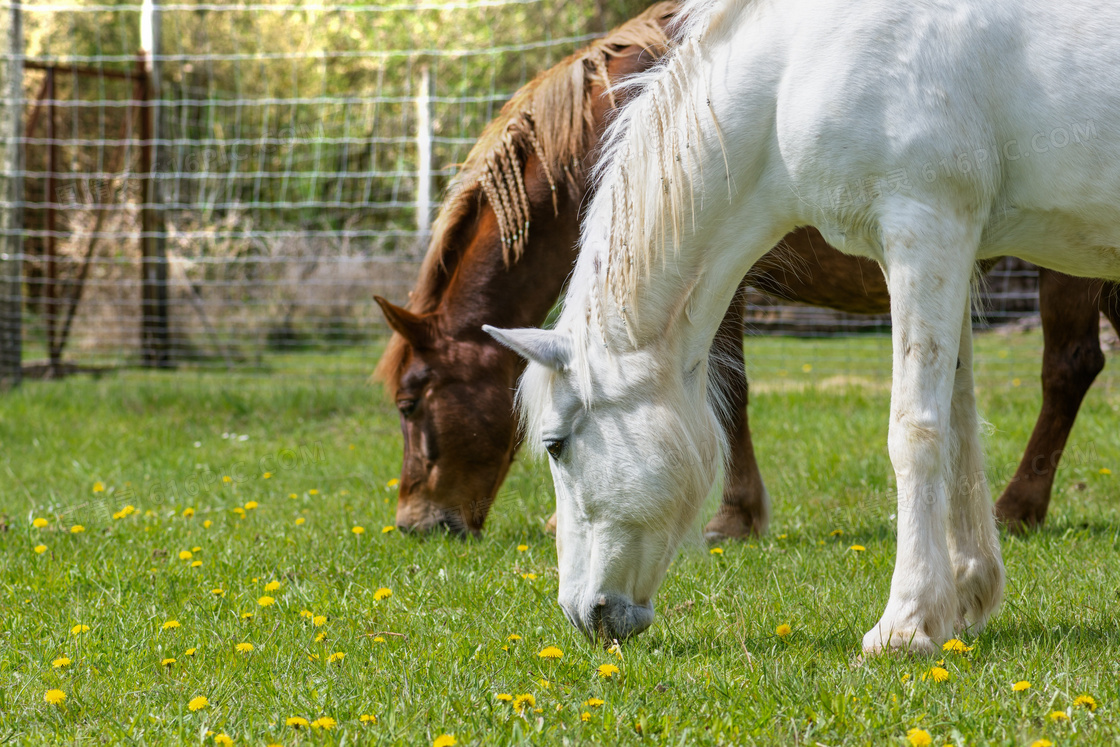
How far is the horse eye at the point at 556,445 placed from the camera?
2.61m

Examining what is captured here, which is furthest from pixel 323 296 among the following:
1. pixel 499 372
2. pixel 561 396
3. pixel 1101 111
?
pixel 1101 111

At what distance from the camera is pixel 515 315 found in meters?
3.87

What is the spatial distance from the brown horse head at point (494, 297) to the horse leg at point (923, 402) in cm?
171

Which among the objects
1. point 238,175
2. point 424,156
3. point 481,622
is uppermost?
point 424,156

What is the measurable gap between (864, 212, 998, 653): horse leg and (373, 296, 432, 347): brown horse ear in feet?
6.17

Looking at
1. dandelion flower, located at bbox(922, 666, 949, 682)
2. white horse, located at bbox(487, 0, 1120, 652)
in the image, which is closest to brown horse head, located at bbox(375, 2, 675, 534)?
white horse, located at bbox(487, 0, 1120, 652)

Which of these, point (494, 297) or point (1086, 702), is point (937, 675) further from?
point (494, 297)

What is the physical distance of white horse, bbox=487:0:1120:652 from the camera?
7.46 feet

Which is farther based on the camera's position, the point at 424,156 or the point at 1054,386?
the point at 424,156

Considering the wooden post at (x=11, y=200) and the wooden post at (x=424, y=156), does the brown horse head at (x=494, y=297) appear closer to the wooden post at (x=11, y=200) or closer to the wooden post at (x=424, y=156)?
the wooden post at (x=424, y=156)

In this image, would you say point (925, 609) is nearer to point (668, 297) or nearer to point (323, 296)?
point (668, 297)

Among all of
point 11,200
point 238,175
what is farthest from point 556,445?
point 11,200

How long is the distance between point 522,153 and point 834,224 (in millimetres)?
1723

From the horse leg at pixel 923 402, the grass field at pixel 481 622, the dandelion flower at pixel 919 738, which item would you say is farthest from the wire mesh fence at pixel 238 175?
the dandelion flower at pixel 919 738
